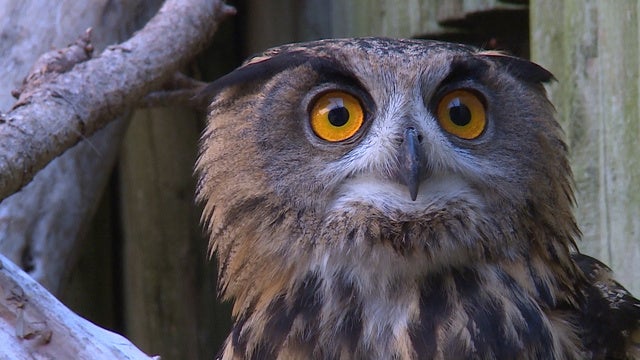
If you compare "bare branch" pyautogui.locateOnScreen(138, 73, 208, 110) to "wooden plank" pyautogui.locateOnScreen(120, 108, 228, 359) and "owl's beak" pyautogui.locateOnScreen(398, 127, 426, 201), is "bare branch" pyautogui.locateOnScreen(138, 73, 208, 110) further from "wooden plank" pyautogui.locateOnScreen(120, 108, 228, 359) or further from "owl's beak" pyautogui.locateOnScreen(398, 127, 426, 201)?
"owl's beak" pyautogui.locateOnScreen(398, 127, 426, 201)

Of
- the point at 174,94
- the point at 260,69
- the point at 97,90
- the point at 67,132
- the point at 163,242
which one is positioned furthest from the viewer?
the point at 163,242

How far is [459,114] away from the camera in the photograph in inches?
80.5

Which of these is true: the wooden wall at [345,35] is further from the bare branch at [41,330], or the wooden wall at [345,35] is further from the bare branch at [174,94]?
the bare branch at [41,330]

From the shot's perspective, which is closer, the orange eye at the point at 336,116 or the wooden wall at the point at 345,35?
the orange eye at the point at 336,116

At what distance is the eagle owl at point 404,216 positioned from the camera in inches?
77.7

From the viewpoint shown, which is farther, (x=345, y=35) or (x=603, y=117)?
(x=345, y=35)

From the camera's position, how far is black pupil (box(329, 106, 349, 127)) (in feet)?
6.64

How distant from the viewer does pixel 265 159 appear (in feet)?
6.92

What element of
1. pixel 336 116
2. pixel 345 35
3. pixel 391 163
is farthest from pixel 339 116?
pixel 345 35

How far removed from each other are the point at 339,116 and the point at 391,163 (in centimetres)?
14

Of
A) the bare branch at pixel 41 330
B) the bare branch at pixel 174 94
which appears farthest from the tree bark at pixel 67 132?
the bare branch at pixel 174 94

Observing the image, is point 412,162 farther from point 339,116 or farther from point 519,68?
point 519,68

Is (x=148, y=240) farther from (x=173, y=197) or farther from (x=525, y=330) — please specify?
(x=525, y=330)

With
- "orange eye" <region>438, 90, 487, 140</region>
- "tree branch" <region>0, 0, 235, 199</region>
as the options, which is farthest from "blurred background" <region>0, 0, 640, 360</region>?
"orange eye" <region>438, 90, 487, 140</region>
